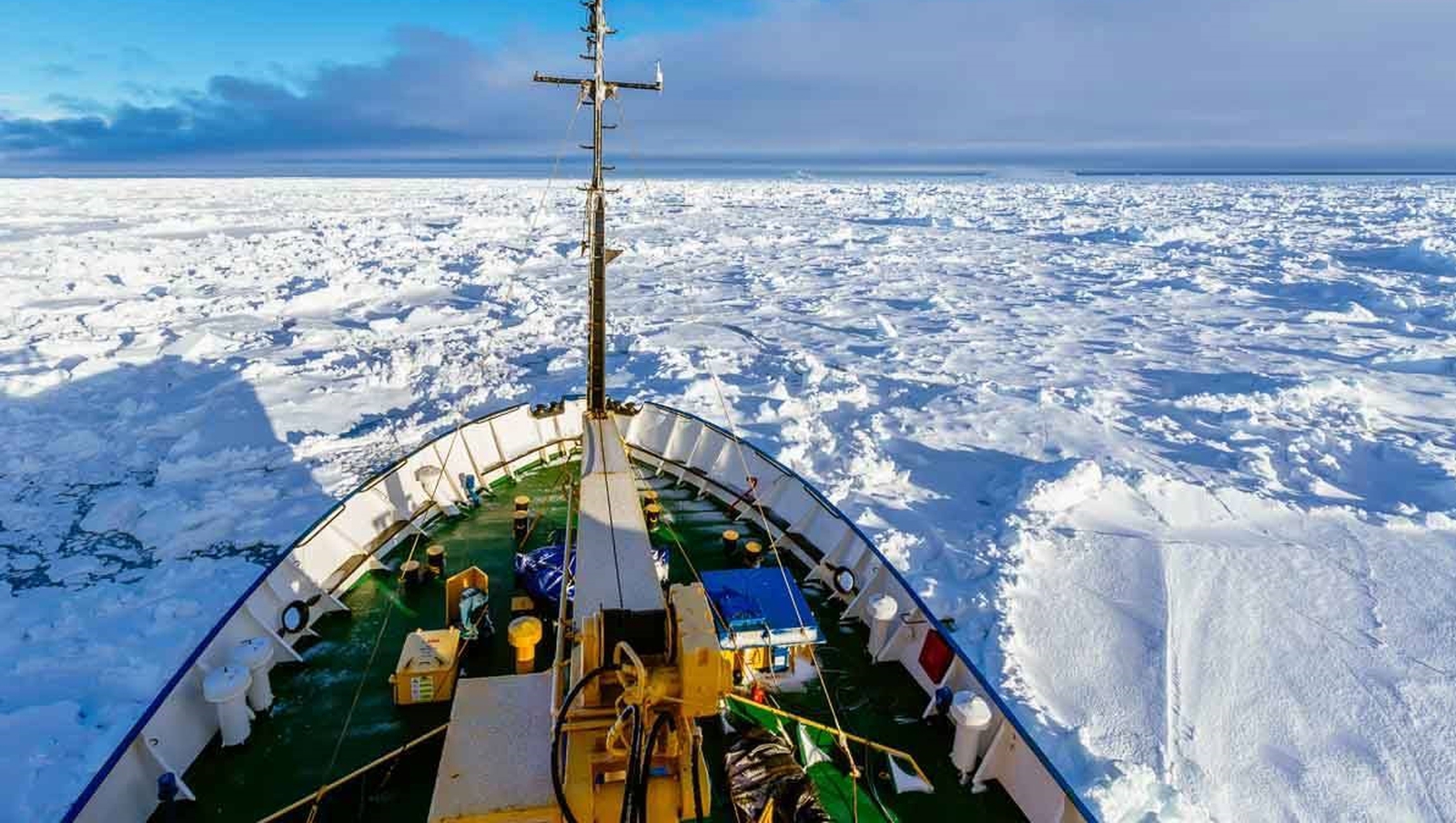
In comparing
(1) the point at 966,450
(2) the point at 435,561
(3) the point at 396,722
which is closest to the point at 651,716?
(3) the point at 396,722

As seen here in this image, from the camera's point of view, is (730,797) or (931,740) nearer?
(730,797)

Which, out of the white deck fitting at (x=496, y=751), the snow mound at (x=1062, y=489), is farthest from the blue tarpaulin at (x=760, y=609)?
the snow mound at (x=1062, y=489)

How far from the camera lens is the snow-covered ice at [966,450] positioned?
8141mm

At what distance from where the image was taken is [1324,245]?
4591 cm

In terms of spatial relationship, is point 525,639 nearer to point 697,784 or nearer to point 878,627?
point 697,784

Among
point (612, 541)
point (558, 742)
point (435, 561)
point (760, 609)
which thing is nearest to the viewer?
point (558, 742)

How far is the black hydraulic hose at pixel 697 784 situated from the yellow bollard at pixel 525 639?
186 cm

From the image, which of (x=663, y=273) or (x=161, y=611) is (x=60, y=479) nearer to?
(x=161, y=611)

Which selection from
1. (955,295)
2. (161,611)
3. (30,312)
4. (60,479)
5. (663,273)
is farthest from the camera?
(663,273)

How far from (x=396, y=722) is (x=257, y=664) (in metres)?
1.12

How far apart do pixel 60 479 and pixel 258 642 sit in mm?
11053

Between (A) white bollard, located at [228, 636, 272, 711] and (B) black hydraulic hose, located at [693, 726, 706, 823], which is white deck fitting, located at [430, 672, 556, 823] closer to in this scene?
(B) black hydraulic hose, located at [693, 726, 706, 823]

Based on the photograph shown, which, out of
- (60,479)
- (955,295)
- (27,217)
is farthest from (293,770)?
(27,217)

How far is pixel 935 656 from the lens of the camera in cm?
629
